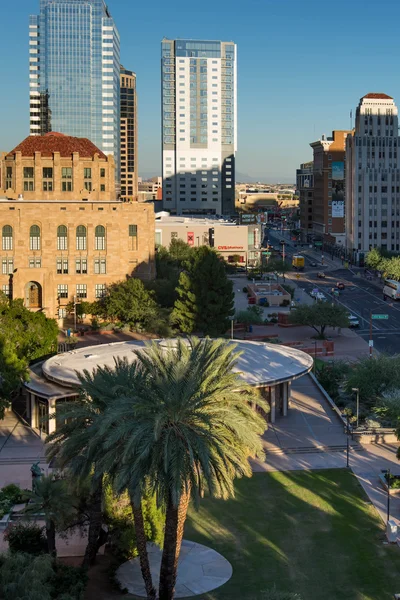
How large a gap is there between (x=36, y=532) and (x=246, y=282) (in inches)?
4883

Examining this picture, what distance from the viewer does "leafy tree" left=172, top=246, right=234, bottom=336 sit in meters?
94.1

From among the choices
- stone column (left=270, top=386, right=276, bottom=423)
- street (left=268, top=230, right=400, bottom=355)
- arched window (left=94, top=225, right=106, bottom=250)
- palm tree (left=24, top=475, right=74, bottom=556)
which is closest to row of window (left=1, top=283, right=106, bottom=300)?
arched window (left=94, top=225, right=106, bottom=250)

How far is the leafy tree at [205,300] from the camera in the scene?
94.1m

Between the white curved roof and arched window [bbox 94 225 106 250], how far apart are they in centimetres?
3374

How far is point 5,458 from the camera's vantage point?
5578 centimetres

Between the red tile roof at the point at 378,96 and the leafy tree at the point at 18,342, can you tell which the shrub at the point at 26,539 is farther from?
the red tile roof at the point at 378,96

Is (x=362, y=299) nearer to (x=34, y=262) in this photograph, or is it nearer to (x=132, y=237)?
(x=132, y=237)

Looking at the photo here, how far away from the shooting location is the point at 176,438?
32.1 metres

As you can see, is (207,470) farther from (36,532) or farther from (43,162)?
(43,162)

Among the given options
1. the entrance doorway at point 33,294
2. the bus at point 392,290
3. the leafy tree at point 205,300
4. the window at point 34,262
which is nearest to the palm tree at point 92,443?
the leafy tree at point 205,300

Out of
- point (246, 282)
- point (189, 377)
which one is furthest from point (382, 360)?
point (246, 282)

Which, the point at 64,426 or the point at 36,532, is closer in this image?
the point at 64,426

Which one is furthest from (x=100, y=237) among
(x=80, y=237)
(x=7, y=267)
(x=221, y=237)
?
(x=221, y=237)

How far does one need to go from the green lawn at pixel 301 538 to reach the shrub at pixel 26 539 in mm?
7772
